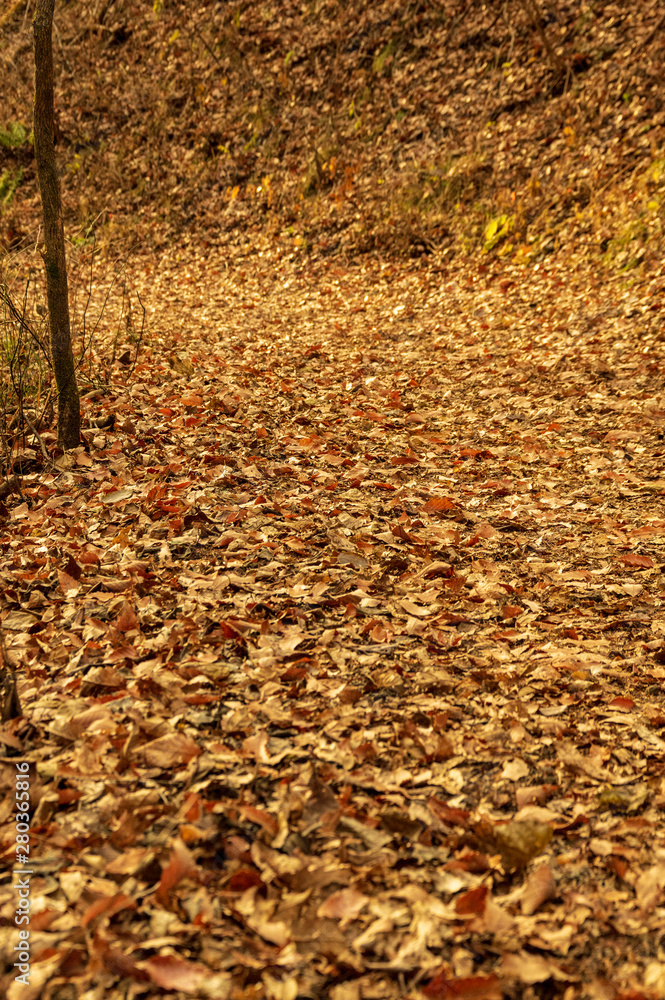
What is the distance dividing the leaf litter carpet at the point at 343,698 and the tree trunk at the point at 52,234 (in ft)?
1.17

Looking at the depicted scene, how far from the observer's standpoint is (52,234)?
5.14m

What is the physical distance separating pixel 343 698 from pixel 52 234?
3.98 meters

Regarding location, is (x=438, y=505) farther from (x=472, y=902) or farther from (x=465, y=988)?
(x=465, y=988)

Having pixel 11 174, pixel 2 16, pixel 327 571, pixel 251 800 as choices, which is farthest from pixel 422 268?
pixel 2 16

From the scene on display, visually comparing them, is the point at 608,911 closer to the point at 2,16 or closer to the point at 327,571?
the point at 327,571

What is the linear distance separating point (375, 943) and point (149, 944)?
60 centimetres

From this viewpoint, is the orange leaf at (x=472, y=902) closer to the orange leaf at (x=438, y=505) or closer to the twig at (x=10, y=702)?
the twig at (x=10, y=702)

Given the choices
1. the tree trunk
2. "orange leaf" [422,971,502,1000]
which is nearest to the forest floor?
"orange leaf" [422,971,502,1000]

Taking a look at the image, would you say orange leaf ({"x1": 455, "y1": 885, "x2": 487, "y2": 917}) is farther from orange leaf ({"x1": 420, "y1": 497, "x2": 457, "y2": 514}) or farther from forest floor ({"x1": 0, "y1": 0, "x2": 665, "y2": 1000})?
orange leaf ({"x1": 420, "y1": 497, "x2": 457, "y2": 514})

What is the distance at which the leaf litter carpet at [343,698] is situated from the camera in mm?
2002

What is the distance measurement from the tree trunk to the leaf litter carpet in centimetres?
36

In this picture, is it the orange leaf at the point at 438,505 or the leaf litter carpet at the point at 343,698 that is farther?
the orange leaf at the point at 438,505

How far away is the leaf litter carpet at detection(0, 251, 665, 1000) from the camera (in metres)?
2.00

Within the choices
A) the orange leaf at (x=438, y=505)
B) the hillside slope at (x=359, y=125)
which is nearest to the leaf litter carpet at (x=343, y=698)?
the orange leaf at (x=438, y=505)
